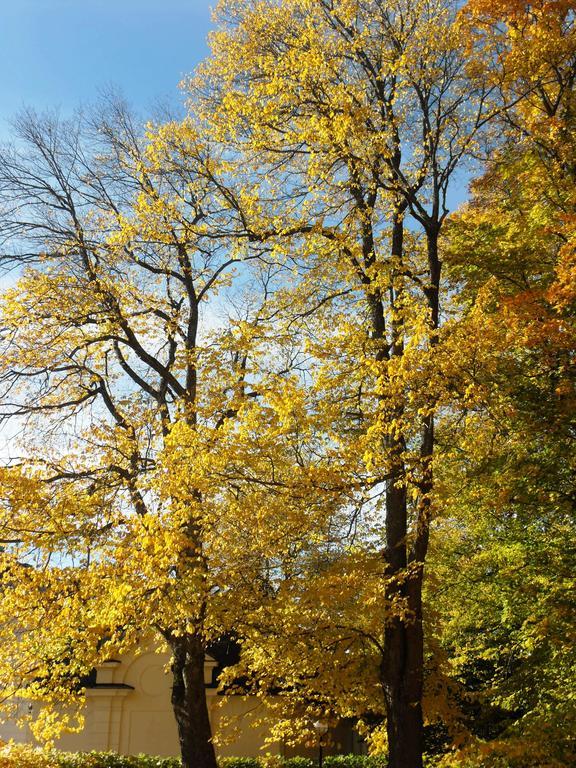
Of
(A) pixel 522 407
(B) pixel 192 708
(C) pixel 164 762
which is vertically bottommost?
(C) pixel 164 762

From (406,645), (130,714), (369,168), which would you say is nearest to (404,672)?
(406,645)

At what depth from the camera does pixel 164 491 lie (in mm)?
8227

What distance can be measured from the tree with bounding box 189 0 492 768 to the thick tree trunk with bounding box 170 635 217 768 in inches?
131

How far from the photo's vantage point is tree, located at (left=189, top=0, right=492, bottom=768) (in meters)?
8.95

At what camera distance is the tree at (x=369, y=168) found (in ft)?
29.4

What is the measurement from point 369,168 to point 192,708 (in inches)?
379

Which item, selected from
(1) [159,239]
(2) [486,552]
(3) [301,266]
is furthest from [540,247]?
(1) [159,239]

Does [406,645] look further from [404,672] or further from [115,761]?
[115,761]

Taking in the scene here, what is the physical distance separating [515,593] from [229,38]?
11.0 m

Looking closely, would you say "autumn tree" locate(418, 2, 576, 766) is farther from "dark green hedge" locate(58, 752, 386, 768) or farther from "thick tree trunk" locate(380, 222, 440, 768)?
"dark green hedge" locate(58, 752, 386, 768)

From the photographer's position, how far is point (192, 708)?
37.5 feet

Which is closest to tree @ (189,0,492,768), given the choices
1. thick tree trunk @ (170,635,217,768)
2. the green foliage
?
thick tree trunk @ (170,635,217,768)

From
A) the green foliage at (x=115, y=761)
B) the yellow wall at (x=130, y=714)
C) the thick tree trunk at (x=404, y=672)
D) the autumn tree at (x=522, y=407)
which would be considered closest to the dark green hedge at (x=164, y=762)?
the green foliage at (x=115, y=761)

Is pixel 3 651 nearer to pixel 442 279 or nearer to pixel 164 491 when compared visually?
pixel 164 491
